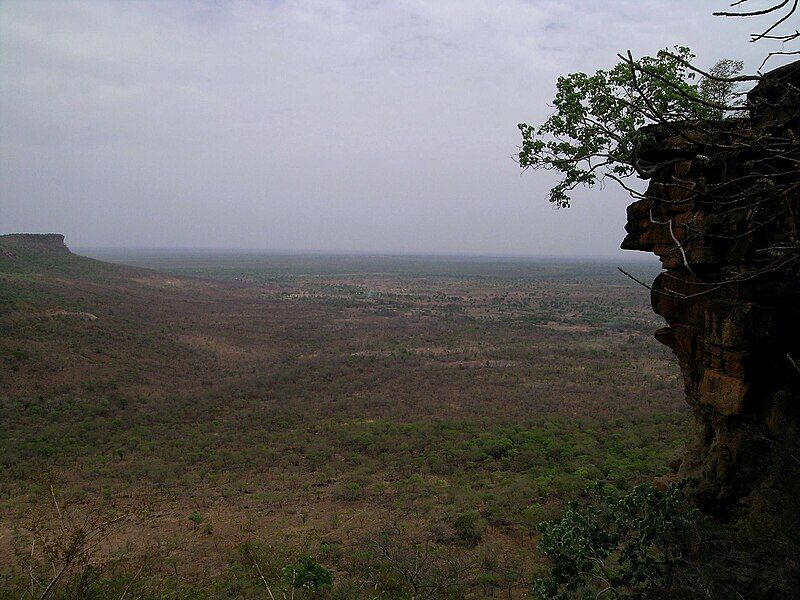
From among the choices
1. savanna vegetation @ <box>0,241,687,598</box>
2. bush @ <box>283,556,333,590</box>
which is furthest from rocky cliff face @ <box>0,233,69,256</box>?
bush @ <box>283,556,333,590</box>

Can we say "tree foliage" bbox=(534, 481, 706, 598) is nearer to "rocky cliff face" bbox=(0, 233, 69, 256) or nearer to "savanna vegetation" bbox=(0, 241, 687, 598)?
"savanna vegetation" bbox=(0, 241, 687, 598)

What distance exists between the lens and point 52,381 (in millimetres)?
20531

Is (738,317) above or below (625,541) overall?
above

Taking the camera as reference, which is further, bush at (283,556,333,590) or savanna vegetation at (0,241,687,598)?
savanna vegetation at (0,241,687,598)

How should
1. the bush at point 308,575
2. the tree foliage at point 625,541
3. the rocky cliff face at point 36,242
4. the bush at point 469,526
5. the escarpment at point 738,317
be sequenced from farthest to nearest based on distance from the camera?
1. the rocky cliff face at point 36,242
2. the bush at point 469,526
3. the bush at point 308,575
4. the tree foliage at point 625,541
5. the escarpment at point 738,317

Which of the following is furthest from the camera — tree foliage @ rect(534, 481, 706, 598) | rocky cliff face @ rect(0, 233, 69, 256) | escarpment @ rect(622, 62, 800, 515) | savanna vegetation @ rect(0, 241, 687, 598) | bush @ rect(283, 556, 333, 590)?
rocky cliff face @ rect(0, 233, 69, 256)

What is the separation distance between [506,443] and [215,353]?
69.9ft

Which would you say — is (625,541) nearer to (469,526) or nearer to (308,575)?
(469,526)

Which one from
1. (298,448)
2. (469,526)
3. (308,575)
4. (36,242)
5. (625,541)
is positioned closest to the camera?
(625,541)

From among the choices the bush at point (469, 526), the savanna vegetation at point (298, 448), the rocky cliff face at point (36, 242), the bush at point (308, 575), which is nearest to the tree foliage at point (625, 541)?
the savanna vegetation at point (298, 448)

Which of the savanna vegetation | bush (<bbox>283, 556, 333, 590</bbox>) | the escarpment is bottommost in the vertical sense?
the savanna vegetation

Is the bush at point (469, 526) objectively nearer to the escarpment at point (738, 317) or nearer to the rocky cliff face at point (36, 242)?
the escarpment at point (738, 317)

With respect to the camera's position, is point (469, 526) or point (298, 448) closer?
point (469, 526)

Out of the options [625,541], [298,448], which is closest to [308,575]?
[625,541]
